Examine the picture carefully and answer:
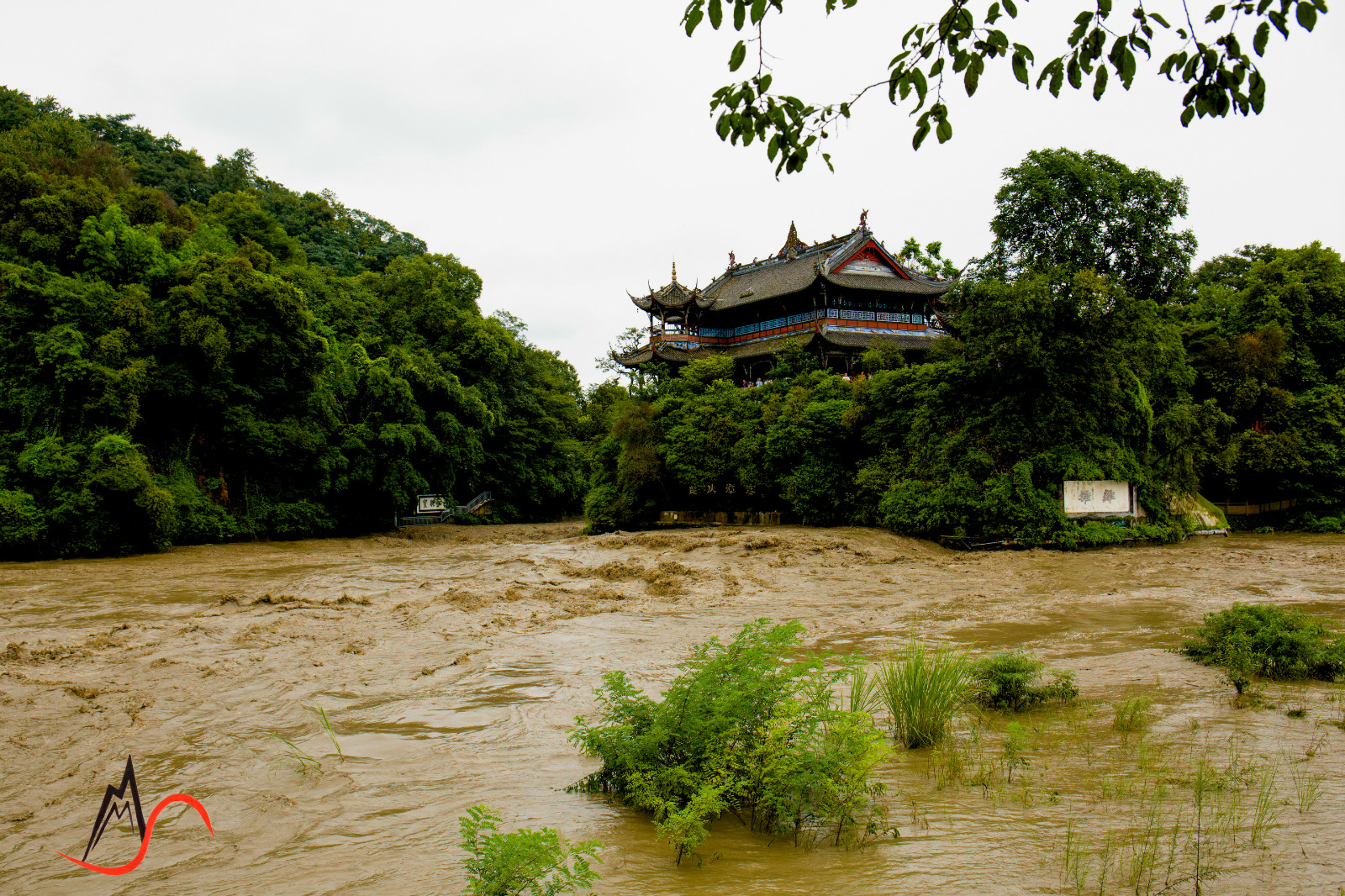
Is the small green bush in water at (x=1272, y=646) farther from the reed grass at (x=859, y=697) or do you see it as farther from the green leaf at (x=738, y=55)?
the green leaf at (x=738, y=55)

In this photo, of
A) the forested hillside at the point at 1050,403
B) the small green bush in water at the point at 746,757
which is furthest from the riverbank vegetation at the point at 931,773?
the forested hillside at the point at 1050,403

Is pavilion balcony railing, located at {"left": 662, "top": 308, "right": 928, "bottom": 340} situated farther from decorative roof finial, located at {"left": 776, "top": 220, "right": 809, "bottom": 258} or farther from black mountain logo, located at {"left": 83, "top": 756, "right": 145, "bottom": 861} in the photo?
black mountain logo, located at {"left": 83, "top": 756, "right": 145, "bottom": 861}

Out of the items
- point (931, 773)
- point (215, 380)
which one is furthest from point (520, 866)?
point (215, 380)

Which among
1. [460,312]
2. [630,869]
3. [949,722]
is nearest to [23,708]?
[630,869]

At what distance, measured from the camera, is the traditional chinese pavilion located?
3083cm

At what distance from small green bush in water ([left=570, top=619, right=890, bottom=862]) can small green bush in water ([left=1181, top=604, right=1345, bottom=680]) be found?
395cm

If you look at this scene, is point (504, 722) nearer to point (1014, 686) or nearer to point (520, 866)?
point (520, 866)

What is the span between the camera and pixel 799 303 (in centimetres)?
3231

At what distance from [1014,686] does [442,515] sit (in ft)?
114

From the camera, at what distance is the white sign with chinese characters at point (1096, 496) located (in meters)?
21.0

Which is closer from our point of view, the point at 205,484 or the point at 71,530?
the point at 71,530

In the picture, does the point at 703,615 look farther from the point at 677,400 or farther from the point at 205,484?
the point at 205,484

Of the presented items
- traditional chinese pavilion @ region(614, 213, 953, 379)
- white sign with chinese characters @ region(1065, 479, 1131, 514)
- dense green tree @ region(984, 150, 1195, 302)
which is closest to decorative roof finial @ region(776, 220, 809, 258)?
traditional chinese pavilion @ region(614, 213, 953, 379)

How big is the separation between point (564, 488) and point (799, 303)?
1669cm
